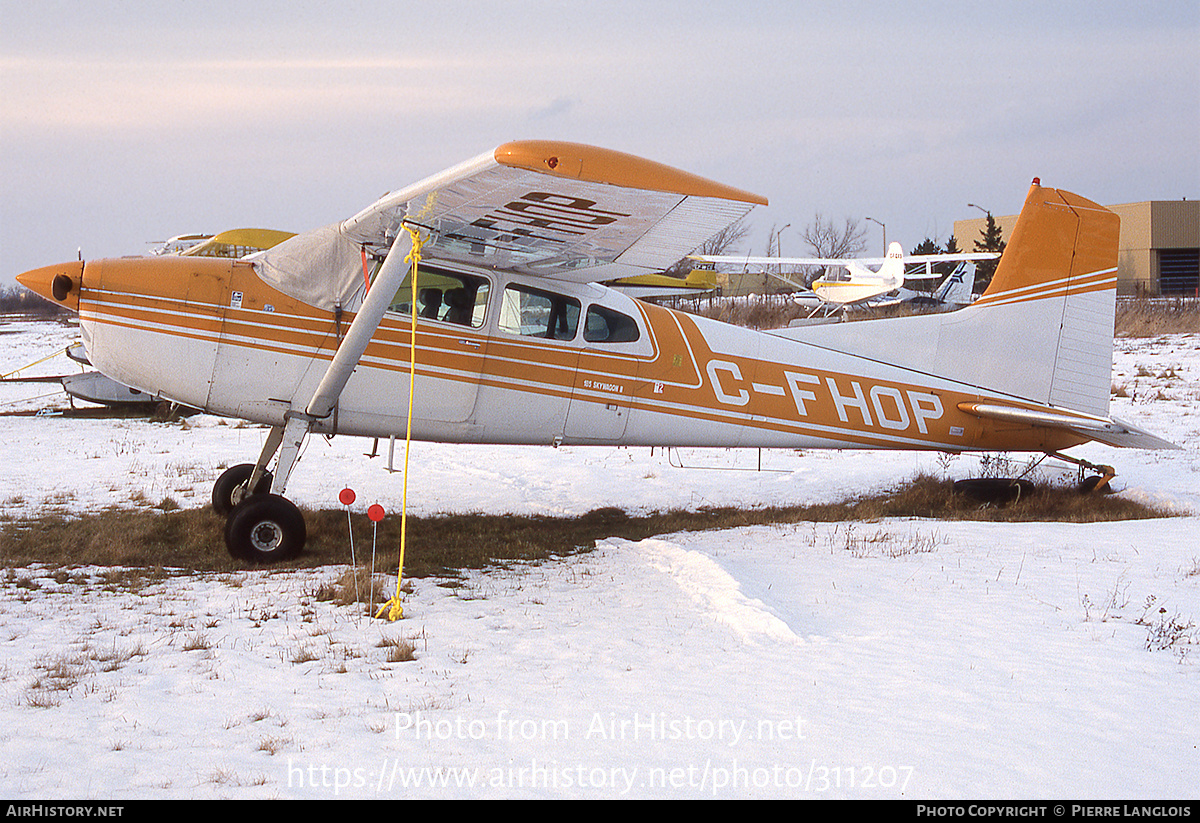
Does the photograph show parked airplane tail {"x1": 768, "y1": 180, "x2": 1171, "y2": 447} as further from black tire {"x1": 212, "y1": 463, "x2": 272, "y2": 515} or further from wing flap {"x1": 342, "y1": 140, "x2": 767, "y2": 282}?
black tire {"x1": 212, "y1": 463, "x2": 272, "y2": 515}

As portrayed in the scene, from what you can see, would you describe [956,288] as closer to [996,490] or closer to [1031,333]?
[1031,333]

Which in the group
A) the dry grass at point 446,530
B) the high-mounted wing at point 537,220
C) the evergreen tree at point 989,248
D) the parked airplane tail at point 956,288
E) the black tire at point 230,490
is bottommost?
the dry grass at point 446,530

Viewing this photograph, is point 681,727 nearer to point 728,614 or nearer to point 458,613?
point 728,614

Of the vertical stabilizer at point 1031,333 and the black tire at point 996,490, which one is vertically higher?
the vertical stabilizer at point 1031,333

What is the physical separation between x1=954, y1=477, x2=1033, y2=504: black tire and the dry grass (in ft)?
0.39

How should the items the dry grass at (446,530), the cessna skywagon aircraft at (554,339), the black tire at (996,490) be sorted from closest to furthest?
the cessna skywagon aircraft at (554,339)
the dry grass at (446,530)
the black tire at (996,490)

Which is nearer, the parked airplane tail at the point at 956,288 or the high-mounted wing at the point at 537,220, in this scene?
the high-mounted wing at the point at 537,220

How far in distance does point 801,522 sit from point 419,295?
412cm

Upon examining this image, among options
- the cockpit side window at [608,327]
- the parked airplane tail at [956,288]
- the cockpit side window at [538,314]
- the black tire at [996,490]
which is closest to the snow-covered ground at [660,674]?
the black tire at [996,490]

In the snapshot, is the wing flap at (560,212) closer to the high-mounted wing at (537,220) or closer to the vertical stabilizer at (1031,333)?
the high-mounted wing at (537,220)

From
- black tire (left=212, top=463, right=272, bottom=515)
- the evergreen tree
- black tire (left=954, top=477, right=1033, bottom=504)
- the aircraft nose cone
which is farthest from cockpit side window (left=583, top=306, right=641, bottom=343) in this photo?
the evergreen tree

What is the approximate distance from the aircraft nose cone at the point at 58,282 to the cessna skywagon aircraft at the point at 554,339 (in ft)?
0.05

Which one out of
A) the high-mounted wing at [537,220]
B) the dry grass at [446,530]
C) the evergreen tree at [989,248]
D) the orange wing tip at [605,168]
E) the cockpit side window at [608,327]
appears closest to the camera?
the orange wing tip at [605,168]

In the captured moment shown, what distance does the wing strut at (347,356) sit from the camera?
6008 mm
